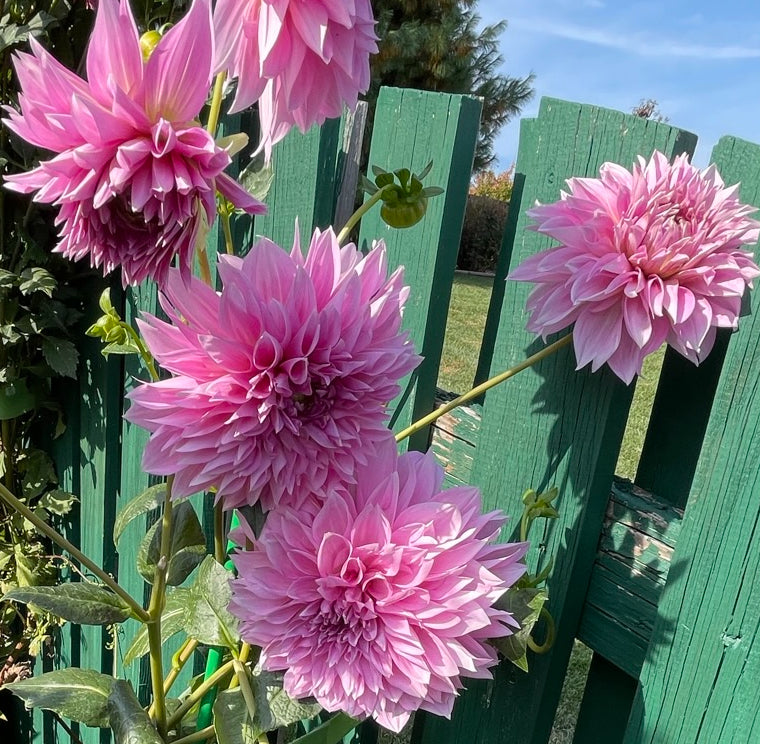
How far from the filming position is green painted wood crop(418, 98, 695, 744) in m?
0.80

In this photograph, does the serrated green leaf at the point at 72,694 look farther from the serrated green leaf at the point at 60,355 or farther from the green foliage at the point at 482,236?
the green foliage at the point at 482,236

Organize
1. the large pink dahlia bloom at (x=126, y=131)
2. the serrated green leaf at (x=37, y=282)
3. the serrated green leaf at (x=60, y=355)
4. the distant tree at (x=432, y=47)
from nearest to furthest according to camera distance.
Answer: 1. the large pink dahlia bloom at (x=126, y=131)
2. the serrated green leaf at (x=37, y=282)
3. the serrated green leaf at (x=60, y=355)
4. the distant tree at (x=432, y=47)

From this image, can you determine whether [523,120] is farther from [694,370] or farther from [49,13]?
[49,13]

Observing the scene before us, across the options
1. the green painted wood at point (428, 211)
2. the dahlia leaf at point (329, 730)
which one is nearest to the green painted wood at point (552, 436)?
the green painted wood at point (428, 211)

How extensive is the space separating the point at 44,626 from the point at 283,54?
5.66 ft

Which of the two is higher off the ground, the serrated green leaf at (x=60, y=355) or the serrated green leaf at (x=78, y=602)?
the serrated green leaf at (x=60, y=355)

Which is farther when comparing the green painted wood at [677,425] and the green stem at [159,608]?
the green painted wood at [677,425]

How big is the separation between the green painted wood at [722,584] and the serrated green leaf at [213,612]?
489 mm

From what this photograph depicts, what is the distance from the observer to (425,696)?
61 cm

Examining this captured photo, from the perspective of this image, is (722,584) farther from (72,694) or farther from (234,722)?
(72,694)

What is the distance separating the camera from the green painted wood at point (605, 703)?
90 cm

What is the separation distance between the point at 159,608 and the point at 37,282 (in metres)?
0.92

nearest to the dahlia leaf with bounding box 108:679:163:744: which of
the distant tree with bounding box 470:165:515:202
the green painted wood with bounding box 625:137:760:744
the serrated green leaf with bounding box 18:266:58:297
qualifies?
the green painted wood with bounding box 625:137:760:744

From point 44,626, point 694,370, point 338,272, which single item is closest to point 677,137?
point 694,370
